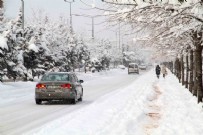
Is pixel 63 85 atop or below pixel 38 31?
below

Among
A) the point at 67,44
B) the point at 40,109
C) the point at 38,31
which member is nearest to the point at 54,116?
the point at 40,109

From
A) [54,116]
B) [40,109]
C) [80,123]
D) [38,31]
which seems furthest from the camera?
[38,31]

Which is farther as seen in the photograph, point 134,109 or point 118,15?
point 134,109

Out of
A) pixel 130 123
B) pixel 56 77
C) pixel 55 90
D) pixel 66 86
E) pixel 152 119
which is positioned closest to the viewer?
pixel 130 123

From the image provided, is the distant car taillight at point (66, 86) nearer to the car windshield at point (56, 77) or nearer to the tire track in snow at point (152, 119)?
the car windshield at point (56, 77)

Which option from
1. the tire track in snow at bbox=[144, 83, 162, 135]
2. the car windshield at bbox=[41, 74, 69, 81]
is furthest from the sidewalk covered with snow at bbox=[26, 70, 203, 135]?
→ the car windshield at bbox=[41, 74, 69, 81]

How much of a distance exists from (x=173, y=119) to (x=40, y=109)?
22.2ft

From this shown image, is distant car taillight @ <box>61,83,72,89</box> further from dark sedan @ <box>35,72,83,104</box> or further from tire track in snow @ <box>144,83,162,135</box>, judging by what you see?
tire track in snow @ <box>144,83,162,135</box>

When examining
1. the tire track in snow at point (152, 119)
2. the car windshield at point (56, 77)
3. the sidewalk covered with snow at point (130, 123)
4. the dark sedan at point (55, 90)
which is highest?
the car windshield at point (56, 77)

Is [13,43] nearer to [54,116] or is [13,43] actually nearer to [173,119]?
[54,116]

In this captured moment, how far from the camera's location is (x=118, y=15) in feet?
29.9

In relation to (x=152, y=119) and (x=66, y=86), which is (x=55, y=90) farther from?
(x=152, y=119)

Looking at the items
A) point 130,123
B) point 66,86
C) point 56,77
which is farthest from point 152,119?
point 56,77

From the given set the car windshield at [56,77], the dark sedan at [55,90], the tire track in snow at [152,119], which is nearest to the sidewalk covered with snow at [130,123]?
the tire track in snow at [152,119]
